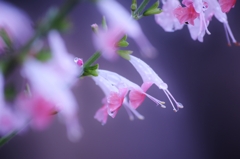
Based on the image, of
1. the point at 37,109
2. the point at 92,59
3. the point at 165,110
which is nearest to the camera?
the point at 37,109

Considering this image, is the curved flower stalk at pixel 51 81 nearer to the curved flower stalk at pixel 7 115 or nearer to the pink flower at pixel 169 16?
the curved flower stalk at pixel 7 115

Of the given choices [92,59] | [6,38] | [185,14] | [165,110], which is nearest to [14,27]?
[6,38]

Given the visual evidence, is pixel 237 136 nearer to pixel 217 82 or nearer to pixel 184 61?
pixel 217 82

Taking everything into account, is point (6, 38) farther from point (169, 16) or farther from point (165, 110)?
point (165, 110)

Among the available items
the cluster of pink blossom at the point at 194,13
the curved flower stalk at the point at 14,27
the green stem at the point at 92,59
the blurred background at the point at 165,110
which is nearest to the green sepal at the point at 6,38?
the curved flower stalk at the point at 14,27

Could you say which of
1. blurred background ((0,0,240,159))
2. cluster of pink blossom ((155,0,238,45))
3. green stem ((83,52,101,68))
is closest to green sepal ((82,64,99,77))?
green stem ((83,52,101,68))

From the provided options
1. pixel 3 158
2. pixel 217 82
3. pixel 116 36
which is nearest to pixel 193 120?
pixel 217 82
